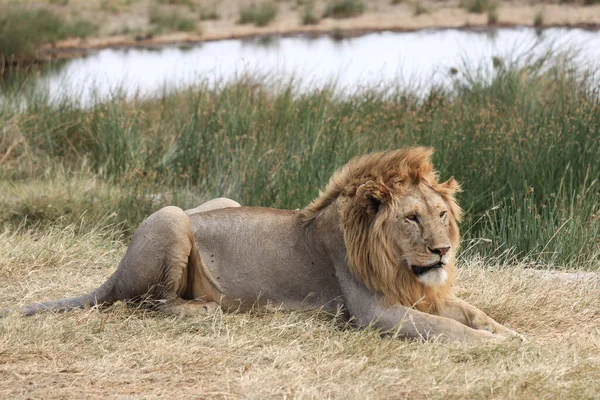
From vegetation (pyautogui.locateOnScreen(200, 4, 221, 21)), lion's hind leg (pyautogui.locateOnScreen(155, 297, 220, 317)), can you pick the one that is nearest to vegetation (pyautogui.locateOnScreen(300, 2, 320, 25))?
vegetation (pyautogui.locateOnScreen(200, 4, 221, 21))

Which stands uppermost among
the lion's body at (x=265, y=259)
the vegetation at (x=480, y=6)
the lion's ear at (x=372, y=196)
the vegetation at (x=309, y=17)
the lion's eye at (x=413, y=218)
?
the lion's ear at (x=372, y=196)

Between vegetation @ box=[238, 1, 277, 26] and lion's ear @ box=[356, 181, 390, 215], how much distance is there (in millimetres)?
24079

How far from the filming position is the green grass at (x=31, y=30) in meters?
20.1

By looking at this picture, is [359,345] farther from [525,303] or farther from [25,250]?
[25,250]

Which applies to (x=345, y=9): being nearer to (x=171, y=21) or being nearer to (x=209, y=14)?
(x=209, y=14)

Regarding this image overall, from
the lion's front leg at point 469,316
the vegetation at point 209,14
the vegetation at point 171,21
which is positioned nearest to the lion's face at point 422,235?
the lion's front leg at point 469,316

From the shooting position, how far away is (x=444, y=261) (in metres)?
4.85

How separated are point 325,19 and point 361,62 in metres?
11.0

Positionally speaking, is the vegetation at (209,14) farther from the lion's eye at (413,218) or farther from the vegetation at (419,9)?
the lion's eye at (413,218)

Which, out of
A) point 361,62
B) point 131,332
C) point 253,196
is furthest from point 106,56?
point 131,332

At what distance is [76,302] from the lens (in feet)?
18.0

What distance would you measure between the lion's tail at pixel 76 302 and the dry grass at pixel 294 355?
8cm

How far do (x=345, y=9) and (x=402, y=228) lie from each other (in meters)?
25.7

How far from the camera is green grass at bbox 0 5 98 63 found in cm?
2014
